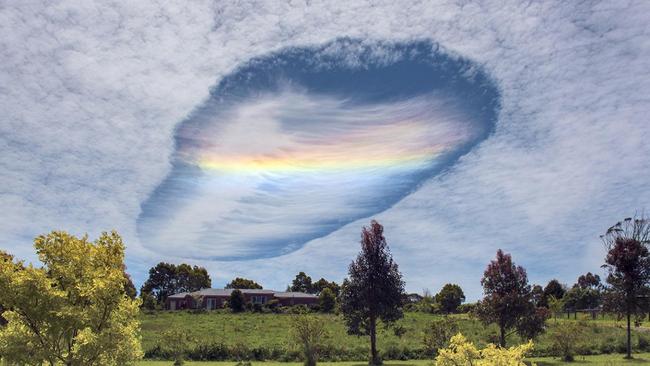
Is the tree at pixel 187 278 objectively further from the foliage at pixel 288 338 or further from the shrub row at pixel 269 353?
the shrub row at pixel 269 353

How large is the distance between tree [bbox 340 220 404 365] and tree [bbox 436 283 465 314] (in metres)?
53.8

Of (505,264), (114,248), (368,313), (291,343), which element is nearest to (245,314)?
(291,343)

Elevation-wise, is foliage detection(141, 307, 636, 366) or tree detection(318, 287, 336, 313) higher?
tree detection(318, 287, 336, 313)

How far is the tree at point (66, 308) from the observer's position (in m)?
13.7

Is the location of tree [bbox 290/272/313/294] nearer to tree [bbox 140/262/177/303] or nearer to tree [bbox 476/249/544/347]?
tree [bbox 140/262/177/303]

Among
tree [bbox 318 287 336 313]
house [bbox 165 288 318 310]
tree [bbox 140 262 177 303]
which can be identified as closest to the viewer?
tree [bbox 318 287 336 313]

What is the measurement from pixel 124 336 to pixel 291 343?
3405 centimetres

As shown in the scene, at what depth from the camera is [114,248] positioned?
15.2 metres

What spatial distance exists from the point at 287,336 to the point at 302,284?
91927mm

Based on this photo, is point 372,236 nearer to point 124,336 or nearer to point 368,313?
point 368,313

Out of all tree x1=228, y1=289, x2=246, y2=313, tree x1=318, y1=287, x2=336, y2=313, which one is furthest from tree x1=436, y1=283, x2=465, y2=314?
tree x1=228, y1=289, x2=246, y2=313

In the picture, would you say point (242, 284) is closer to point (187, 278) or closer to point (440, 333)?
point (187, 278)

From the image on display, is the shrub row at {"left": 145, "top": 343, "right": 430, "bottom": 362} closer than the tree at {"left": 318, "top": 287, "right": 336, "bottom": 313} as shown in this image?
Yes

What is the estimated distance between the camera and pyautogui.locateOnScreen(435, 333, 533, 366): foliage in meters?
10.5
